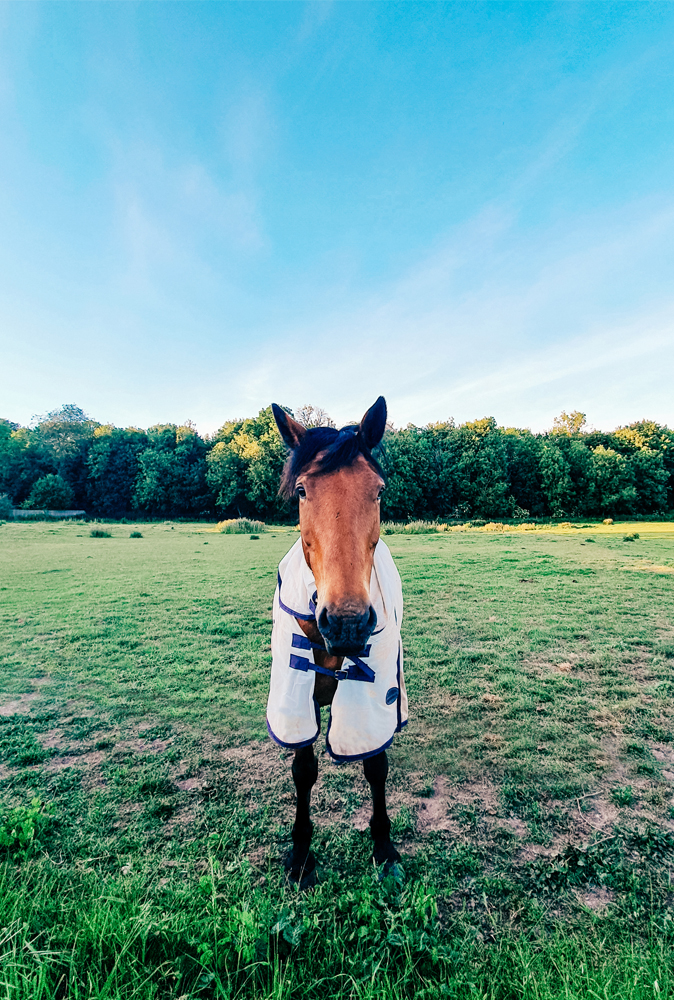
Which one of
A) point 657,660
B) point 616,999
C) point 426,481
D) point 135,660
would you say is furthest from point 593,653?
point 426,481

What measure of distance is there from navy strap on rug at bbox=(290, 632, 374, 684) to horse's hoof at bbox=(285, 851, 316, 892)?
954 millimetres

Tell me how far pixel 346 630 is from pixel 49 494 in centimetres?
4523

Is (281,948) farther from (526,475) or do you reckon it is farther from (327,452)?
(526,475)

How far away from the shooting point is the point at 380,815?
2162mm

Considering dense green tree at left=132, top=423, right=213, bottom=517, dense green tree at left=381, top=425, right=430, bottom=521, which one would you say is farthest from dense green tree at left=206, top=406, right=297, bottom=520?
dense green tree at left=381, top=425, right=430, bottom=521

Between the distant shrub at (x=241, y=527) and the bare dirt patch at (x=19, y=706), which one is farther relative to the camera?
the distant shrub at (x=241, y=527)

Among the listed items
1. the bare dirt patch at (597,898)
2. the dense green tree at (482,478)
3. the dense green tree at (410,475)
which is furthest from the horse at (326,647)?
the dense green tree at (482,478)

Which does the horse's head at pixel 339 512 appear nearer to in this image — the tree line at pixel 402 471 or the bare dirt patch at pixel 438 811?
the bare dirt patch at pixel 438 811

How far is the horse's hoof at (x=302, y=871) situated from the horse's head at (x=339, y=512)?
134cm

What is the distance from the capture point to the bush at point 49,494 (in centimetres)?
3728

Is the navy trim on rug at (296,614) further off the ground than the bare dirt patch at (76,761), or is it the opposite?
the navy trim on rug at (296,614)

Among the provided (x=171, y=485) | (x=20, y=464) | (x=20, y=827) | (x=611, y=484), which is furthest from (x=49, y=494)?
(x=611, y=484)

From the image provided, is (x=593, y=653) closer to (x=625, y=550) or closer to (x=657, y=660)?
(x=657, y=660)

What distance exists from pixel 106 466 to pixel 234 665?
4155 cm
